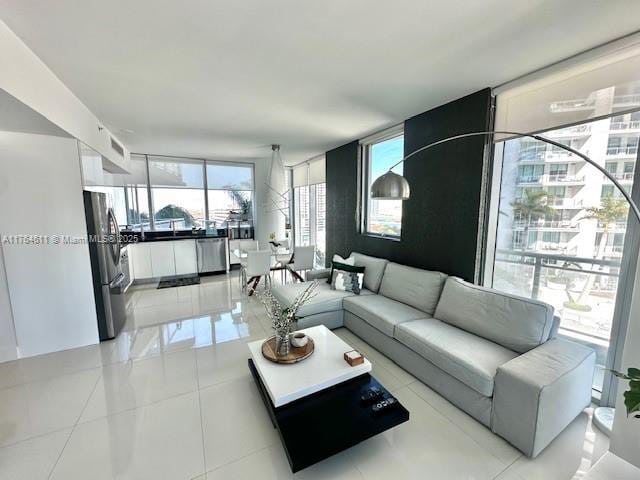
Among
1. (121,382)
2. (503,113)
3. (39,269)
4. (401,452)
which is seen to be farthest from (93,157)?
(503,113)

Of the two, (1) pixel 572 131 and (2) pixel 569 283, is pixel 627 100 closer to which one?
(1) pixel 572 131

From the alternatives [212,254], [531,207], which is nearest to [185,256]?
[212,254]

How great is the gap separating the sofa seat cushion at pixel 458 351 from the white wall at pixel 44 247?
11.4 ft

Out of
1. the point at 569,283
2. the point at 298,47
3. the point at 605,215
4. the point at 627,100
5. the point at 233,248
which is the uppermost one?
the point at 298,47

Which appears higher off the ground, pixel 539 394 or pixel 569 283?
pixel 569 283

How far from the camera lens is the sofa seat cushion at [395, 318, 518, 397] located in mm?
1867

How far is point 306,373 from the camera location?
1.96m

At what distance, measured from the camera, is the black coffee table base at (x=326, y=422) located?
1.48m

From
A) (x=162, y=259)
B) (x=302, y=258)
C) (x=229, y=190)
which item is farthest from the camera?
(x=229, y=190)

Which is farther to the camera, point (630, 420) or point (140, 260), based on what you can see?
point (140, 260)

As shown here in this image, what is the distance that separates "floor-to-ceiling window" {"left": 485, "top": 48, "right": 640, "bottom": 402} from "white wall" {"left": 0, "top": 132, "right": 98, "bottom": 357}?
4.37 meters

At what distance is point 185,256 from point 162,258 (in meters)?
0.43

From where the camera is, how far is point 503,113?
2.49m

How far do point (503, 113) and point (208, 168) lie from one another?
19.2ft
